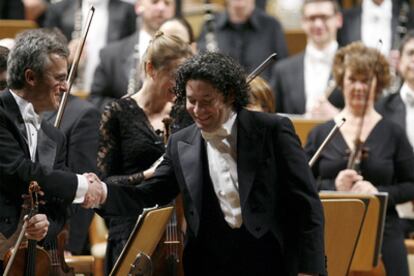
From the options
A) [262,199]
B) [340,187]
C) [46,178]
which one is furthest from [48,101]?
[340,187]

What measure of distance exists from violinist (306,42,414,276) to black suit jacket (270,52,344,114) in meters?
1.27

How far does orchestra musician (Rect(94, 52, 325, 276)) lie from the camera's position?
3.16m

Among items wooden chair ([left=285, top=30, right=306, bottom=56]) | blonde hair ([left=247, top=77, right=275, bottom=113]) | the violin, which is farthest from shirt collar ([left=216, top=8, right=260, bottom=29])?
the violin

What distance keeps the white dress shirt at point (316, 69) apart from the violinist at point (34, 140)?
2.87m

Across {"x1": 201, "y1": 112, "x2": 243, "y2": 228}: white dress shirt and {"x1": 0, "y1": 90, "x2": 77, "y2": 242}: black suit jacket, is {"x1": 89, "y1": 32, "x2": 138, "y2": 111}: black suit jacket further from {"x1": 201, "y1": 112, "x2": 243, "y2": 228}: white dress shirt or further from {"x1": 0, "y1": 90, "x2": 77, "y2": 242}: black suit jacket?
{"x1": 201, "y1": 112, "x2": 243, "y2": 228}: white dress shirt

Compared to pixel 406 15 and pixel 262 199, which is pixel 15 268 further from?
pixel 406 15

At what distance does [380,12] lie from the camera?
671 centimetres

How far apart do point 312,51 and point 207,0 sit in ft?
2.75

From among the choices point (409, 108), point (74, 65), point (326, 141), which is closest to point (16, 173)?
point (74, 65)

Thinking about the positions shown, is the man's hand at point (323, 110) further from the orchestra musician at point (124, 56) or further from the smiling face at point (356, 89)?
the orchestra musician at point (124, 56)

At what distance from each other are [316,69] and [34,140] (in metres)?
3.05

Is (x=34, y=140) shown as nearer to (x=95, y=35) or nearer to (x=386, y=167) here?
(x=386, y=167)

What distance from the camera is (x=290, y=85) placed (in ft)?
20.2

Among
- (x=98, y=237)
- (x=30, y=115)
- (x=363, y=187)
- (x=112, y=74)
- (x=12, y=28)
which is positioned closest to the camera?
(x=30, y=115)
